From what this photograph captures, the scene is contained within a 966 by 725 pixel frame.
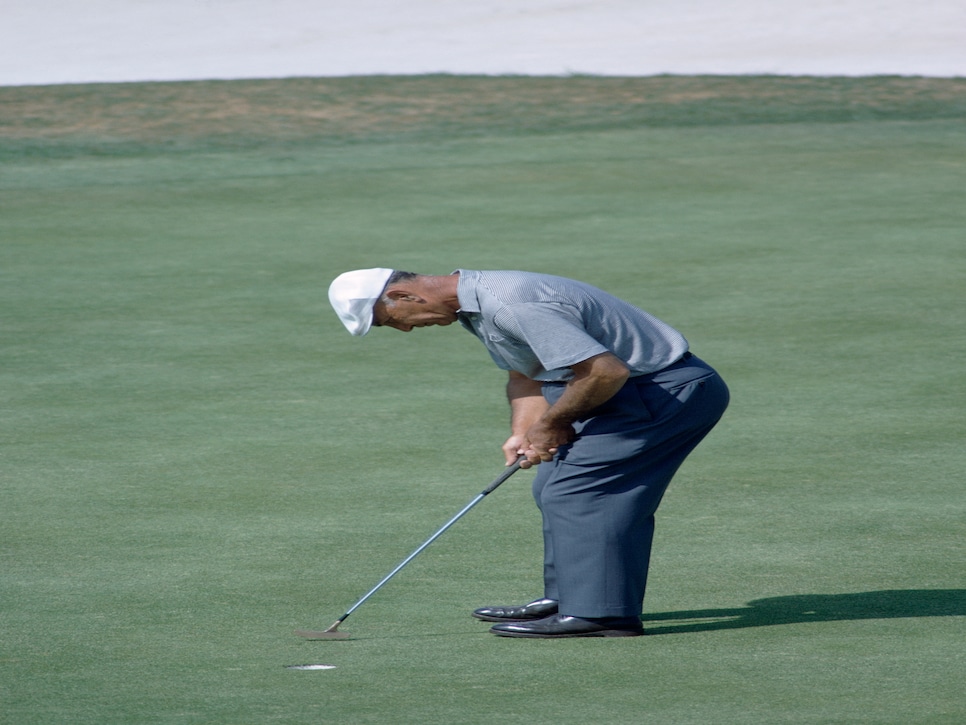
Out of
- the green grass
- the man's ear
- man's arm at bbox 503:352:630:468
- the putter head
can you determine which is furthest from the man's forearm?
the putter head

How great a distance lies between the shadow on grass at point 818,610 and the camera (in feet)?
19.8

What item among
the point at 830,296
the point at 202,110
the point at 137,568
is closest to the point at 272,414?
the point at 137,568

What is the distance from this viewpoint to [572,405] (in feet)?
18.7

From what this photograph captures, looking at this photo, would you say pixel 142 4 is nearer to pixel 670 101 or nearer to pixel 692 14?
pixel 692 14

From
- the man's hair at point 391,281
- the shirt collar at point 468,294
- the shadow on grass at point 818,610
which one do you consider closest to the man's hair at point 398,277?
the man's hair at point 391,281

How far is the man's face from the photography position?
229 inches

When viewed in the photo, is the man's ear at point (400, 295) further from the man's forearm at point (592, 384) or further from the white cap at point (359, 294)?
the man's forearm at point (592, 384)

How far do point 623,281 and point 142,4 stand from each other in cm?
2167

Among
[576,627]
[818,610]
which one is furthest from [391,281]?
[818,610]

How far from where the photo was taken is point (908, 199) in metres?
16.6

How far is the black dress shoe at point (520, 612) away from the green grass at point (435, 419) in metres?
0.16

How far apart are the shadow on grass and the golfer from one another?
0.25 metres

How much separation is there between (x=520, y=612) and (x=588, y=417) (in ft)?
2.53

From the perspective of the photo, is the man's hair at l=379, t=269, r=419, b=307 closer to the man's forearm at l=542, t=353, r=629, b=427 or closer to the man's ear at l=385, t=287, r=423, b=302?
the man's ear at l=385, t=287, r=423, b=302
